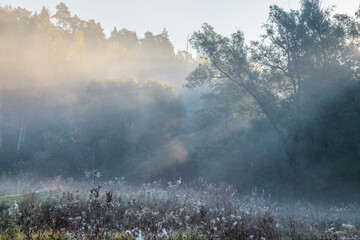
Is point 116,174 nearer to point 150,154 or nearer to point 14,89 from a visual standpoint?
point 150,154

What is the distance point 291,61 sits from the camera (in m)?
18.8

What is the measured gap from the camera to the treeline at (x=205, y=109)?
60.8ft

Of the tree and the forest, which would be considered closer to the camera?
the forest

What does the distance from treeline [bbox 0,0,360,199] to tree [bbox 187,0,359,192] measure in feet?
0.21

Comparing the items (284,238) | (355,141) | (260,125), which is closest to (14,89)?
(260,125)

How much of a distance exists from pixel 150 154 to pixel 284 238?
24.7 meters

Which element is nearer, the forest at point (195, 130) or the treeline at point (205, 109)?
the forest at point (195, 130)

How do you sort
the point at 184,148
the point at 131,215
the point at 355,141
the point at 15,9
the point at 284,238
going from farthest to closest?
the point at 15,9 < the point at 184,148 < the point at 355,141 < the point at 131,215 < the point at 284,238

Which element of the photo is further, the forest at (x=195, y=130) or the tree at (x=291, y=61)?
the tree at (x=291, y=61)

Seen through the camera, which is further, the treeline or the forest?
the treeline

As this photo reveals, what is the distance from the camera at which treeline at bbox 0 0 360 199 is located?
60.8ft

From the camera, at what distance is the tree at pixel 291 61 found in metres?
18.5

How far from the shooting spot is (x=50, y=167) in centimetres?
3023

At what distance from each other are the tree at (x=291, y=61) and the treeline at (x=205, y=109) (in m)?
0.06
